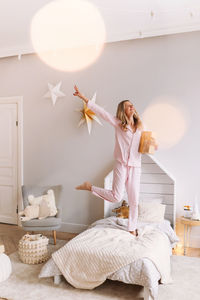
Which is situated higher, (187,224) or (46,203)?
(46,203)

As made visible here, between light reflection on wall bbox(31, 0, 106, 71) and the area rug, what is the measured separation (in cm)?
298

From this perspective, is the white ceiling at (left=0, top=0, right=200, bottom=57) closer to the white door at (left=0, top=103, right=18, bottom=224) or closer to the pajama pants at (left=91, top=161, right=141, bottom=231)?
the white door at (left=0, top=103, right=18, bottom=224)

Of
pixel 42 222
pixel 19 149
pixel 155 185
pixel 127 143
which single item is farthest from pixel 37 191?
pixel 127 143

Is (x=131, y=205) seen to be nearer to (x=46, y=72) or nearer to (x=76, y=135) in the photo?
(x=76, y=135)

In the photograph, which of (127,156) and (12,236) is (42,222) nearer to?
(12,236)

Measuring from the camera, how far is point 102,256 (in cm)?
277

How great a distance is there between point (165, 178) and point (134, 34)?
207 cm

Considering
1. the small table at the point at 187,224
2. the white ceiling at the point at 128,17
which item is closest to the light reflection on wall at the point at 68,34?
the white ceiling at the point at 128,17

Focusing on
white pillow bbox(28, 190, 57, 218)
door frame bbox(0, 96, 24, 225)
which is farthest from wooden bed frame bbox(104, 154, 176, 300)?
door frame bbox(0, 96, 24, 225)

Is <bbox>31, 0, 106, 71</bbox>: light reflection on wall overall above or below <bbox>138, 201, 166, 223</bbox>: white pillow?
above

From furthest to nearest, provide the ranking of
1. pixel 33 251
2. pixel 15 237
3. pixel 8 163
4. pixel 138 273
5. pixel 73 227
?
pixel 8 163, pixel 73 227, pixel 15 237, pixel 33 251, pixel 138 273

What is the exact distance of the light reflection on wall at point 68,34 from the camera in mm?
3631

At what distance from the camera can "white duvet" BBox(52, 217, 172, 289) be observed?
272 centimetres

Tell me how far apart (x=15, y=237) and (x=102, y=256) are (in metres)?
2.17
